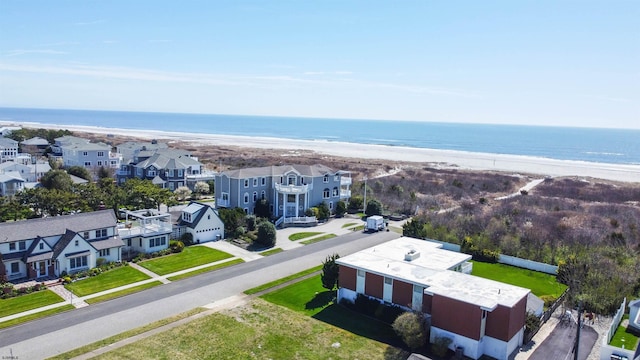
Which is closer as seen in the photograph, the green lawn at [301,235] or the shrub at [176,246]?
the shrub at [176,246]

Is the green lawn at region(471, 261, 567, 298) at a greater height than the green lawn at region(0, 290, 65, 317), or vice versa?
the green lawn at region(471, 261, 567, 298)

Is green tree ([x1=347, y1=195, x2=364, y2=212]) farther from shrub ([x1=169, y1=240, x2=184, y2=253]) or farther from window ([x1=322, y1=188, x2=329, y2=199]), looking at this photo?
shrub ([x1=169, y1=240, x2=184, y2=253])

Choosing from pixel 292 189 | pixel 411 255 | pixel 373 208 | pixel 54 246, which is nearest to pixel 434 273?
pixel 411 255

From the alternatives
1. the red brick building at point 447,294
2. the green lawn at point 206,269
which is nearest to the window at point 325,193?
the green lawn at point 206,269

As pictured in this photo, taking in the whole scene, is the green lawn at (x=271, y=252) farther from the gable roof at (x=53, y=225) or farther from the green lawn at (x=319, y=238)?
the gable roof at (x=53, y=225)

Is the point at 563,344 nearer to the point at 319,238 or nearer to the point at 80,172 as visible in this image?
the point at 319,238

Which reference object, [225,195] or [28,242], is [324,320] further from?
[225,195]

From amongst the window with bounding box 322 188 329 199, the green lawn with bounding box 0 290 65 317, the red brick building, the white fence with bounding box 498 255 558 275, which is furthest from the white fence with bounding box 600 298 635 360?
the window with bounding box 322 188 329 199
